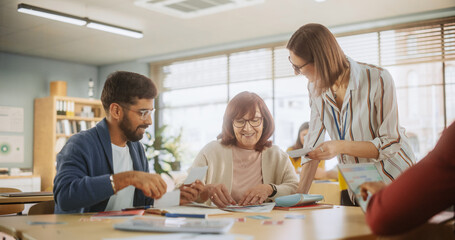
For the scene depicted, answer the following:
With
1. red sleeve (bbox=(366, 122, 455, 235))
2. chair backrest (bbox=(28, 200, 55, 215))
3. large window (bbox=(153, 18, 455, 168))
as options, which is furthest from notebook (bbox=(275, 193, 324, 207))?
large window (bbox=(153, 18, 455, 168))

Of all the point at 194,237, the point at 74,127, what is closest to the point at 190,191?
the point at 194,237

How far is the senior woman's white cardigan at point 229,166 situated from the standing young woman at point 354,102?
0.42 m

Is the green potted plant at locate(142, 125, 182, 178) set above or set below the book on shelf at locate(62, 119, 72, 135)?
below

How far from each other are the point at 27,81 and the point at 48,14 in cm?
318

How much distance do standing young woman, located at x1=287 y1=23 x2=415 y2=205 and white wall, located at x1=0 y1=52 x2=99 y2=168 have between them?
276 inches

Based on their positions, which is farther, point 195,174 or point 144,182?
point 195,174

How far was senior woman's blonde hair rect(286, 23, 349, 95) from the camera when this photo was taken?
1.92m

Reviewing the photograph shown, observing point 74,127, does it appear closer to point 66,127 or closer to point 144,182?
point 66,127

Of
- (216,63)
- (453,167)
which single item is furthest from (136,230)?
(216,63)

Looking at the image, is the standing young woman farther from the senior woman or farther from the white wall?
the white wall

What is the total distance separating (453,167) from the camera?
94 centimetres

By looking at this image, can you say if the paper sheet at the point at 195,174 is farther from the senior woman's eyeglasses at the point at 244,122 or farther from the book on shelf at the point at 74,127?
the book on shelf at the point at 74,127

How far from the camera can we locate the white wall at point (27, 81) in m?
7.71

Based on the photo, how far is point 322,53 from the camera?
1917 millimetres
